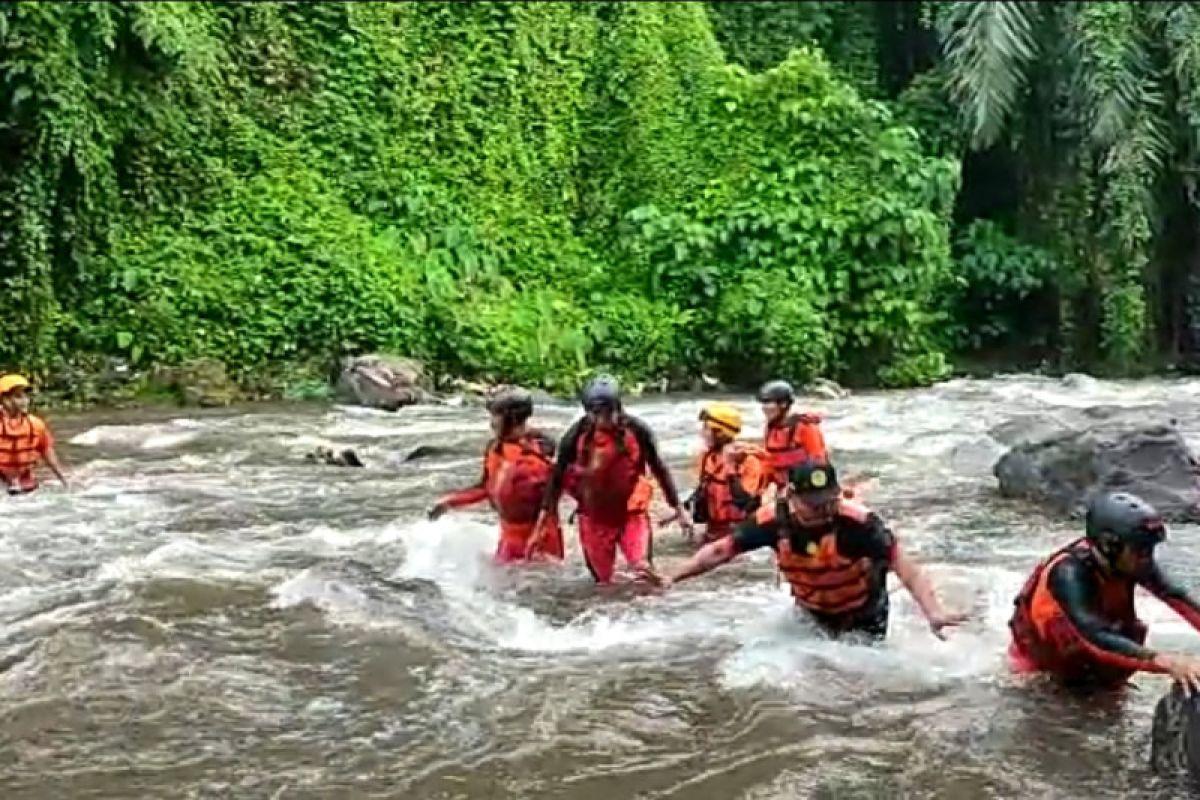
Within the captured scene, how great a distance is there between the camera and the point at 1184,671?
17.0ft

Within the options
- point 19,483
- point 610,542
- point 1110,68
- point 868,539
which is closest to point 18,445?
point 19,483

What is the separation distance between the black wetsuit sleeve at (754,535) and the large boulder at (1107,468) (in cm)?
376

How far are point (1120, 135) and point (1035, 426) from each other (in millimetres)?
7178

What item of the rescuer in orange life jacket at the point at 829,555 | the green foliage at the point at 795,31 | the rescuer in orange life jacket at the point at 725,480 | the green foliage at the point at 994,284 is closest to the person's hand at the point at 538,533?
the rescuer in orange life jacket at the point at 725,480

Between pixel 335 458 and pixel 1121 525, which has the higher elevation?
pixel 1121 525

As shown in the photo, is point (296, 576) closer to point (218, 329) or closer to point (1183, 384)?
point (218, 329)

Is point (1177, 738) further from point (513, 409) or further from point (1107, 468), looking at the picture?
point (1107, 468)

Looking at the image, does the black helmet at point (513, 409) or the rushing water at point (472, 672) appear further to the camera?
the black helmet at point (513, 409)

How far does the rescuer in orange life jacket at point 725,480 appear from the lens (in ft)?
28.0

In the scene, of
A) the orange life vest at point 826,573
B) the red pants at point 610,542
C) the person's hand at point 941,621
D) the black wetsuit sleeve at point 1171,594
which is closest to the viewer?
the black wetsuit sleeve at point 1171,594

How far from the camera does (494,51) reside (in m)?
21.0

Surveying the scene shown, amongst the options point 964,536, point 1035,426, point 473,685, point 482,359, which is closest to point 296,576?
point 473,685

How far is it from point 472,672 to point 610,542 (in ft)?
5.14

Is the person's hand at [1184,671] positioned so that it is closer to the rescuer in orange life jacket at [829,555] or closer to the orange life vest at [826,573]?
the rescuer in orange life jacket at [829,555]
